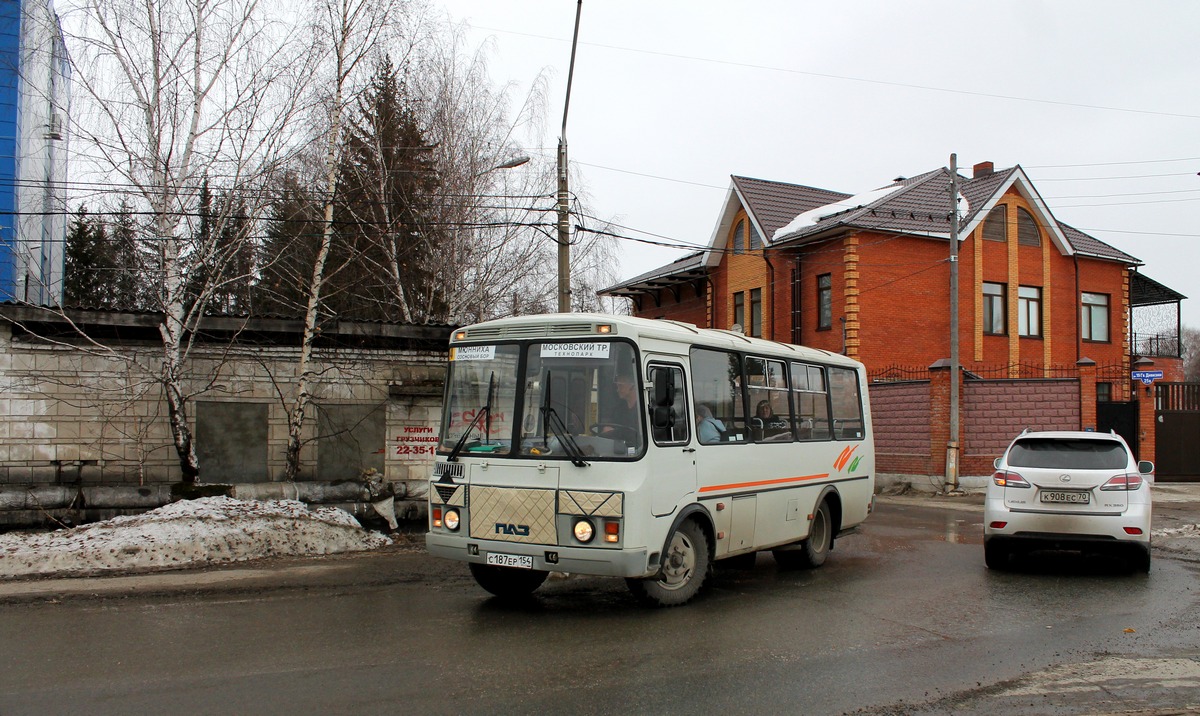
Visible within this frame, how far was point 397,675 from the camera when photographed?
21.3ft

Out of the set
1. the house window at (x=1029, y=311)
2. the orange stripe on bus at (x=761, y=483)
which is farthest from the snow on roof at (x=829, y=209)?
the orange stripe on bus at (x=761, y=483)

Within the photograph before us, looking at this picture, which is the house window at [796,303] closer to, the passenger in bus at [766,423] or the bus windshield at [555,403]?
A: the passenger in bus at [766,423]

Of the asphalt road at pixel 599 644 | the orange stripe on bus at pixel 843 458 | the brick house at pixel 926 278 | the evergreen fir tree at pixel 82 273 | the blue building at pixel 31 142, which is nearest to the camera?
the asphalt road at pixel 599 644

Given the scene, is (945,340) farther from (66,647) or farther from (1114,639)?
(66,647)

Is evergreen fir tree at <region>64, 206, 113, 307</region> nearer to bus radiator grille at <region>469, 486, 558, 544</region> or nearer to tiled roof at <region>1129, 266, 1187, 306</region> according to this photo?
bus radiator grille at <region>469, 486, 558, 544</region>

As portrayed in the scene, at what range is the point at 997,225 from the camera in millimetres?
32062

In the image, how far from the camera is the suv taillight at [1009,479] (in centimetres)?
1130

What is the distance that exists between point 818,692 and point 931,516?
13609 mm

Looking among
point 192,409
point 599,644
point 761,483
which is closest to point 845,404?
point 761,483

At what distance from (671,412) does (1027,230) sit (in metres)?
28.2

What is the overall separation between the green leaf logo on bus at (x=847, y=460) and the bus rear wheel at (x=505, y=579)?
476 centimetres

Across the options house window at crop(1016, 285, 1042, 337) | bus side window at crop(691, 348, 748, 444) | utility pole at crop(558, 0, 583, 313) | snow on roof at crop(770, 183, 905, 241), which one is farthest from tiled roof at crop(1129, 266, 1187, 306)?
bus side window at crop(691, 348, 748, 444)

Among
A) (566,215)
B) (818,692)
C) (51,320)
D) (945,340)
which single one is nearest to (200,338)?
(51,320)

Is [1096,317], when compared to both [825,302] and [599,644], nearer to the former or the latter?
[825,302]
